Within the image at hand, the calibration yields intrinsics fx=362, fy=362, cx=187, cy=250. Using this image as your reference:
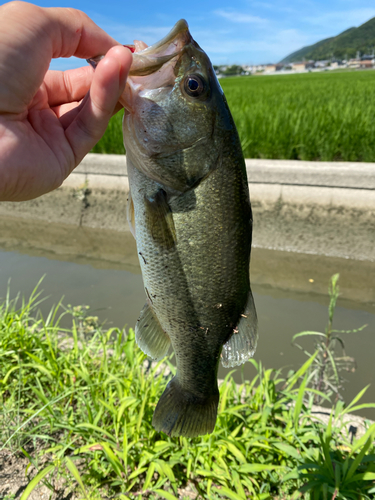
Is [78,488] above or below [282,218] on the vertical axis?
below

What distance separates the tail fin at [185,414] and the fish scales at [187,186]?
0.28m

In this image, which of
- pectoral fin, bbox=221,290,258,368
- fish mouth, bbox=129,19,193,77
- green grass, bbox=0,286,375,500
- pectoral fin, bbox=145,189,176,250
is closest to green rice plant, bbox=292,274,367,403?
green grass, bbox=0,286,375,500

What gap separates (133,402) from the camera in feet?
6.77

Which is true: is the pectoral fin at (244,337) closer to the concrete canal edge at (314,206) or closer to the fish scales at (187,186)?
the fish scales at (187,186)

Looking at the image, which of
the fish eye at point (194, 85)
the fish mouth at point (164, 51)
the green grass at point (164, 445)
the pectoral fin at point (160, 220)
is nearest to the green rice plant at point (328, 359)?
the green grass at point (164, 445)

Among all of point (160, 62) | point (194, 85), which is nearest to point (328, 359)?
point (194, 85)

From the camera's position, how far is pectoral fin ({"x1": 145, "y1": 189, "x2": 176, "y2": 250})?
120cm

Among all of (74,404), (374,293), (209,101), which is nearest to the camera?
(209,101)

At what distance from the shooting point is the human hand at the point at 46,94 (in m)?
1.17

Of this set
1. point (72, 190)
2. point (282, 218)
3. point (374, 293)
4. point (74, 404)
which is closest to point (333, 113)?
point (282, 218)

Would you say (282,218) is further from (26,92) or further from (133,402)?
(26,92)

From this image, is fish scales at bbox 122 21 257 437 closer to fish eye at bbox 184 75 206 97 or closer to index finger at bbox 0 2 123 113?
fish eye at bbox 184 75 206 97

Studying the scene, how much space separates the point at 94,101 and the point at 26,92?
254mm

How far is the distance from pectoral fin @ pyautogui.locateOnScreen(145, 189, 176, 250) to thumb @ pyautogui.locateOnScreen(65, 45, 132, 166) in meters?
0.36
